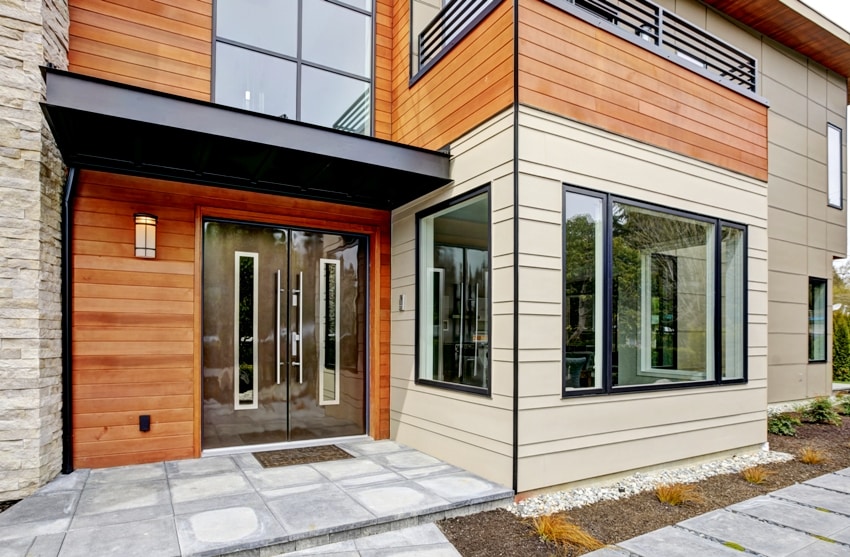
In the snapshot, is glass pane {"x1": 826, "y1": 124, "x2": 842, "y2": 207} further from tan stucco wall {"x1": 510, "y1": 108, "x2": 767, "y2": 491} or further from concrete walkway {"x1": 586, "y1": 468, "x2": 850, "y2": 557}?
concrete walkway {"x1": 586, "y1": 468, "x2": 850, "y2": 557}

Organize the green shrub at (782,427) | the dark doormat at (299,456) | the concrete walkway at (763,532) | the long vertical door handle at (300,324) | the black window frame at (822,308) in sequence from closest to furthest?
the concrete walkway at (763,532) < the dark doormat at (299,456) < the long vertical door handle at (300,324) < the green shrub at (782,427) < the black window frame at (822,308)

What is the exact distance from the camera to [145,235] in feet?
13.9

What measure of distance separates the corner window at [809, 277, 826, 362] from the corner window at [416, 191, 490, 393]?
7505mm

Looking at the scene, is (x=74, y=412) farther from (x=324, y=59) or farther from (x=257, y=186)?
(x=324, y=59)

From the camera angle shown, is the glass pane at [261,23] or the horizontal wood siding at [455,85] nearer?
the horizontal wood siding at [455,85]

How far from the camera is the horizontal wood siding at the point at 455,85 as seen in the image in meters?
3.89

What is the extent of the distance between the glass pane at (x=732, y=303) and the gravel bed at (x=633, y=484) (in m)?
0.79

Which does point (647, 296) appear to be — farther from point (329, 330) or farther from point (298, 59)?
point (298, 59)

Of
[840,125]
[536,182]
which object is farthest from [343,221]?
[840,125]

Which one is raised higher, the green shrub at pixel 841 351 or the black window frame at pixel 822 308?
the black window frame at pixel 822 308

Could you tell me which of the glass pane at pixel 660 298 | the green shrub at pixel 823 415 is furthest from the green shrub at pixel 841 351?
the glass pane at pixel 660 298

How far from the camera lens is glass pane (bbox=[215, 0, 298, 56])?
4672mm

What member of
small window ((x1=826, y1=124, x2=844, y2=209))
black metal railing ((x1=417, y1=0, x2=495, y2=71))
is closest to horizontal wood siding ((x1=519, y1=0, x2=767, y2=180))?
black metal railing ((x1=417, y1=0, x2=495, y2=71))

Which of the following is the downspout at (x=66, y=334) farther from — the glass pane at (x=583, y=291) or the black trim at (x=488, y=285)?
the glass pane at (x=583, y=291)
